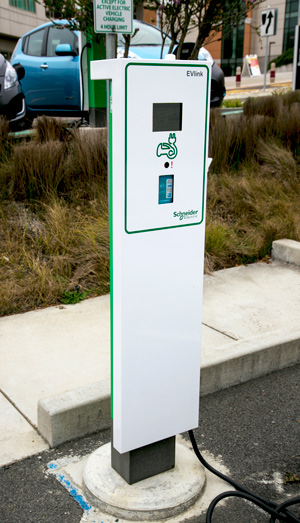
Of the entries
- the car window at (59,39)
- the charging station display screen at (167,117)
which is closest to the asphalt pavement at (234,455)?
the charging station display screen at (167,117)

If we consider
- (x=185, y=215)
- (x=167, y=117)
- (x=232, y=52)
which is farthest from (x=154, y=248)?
(x=232, y=52)

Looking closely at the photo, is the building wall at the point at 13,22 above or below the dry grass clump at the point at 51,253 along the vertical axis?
above

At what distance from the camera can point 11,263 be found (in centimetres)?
523

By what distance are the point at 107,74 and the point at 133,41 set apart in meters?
9.10

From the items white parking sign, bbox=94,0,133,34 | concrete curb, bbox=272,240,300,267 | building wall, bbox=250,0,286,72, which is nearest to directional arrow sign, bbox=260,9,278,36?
white parking sign, bbox=94,0,133,34

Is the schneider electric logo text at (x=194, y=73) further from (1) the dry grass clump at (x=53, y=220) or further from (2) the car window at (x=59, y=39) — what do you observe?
(2) the car window at (x=59, y=39)

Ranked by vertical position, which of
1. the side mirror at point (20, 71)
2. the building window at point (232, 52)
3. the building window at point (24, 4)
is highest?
the building window at point (24, 4)

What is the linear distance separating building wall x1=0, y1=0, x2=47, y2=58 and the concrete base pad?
4625 cm

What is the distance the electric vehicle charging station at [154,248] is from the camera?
89.5 inches

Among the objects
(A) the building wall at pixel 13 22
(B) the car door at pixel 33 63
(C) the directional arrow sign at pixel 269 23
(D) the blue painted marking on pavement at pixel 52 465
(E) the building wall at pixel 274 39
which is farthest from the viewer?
(E) the building wall at pixel 274 39

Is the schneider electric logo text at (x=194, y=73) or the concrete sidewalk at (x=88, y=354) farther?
the concrete sidewalk at (x=88, y=354)

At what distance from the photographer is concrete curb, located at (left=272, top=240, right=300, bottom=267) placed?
19.5 feet

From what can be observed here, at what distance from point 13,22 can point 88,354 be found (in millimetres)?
46586

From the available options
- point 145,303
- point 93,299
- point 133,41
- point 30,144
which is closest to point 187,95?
point 145,303
